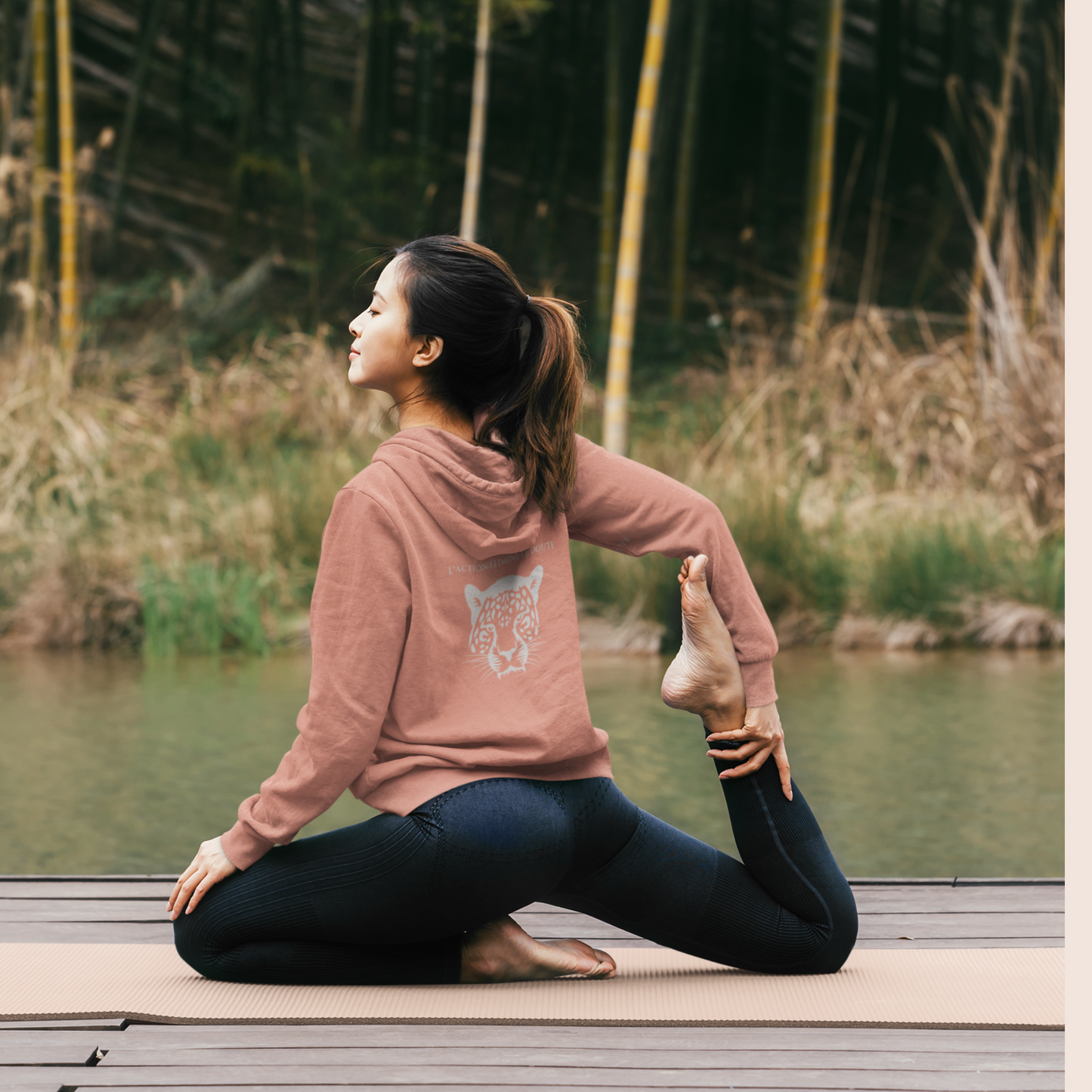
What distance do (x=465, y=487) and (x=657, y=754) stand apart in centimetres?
236

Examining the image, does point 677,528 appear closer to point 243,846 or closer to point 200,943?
point 243,846

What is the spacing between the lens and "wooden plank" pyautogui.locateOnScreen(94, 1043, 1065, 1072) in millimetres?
1182

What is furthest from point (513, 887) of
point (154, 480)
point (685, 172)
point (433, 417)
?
point (685, 172)

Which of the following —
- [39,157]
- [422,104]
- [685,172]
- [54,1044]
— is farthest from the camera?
A: [422,104]

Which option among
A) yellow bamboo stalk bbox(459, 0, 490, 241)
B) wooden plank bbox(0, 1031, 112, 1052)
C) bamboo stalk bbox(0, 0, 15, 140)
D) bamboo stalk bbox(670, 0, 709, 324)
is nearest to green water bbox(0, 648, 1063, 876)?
wooden plank bbox(0, 1031, 112, 1052)

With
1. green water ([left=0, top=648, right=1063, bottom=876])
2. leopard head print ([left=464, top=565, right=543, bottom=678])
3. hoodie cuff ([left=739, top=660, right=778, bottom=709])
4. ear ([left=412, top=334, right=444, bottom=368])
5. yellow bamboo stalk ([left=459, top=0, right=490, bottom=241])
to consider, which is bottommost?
green water ([left=0, top=648, right=1063, bottom=876])

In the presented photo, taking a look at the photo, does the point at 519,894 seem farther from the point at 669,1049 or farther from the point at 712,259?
the point at 712,259

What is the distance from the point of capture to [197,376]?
22.9ft

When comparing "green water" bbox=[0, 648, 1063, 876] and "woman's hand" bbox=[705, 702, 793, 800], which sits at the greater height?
"woman's hand" bbox=[705, 702, 793, 800]

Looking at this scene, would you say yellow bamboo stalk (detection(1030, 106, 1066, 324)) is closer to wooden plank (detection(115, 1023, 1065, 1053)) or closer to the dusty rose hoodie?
the dusty rose hoodie

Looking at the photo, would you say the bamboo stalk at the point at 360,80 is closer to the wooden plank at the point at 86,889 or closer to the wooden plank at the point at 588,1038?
the wooden plank at the point at 86,889

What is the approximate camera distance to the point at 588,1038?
1.26m

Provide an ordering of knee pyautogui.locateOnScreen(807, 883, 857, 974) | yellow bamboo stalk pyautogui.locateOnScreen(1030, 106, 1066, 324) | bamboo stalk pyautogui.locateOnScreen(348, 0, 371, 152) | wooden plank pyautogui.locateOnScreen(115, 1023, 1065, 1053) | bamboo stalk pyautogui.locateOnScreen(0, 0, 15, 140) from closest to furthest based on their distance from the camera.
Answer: wooden plank pyautogui.locateOnScreen(115, 1023, 1065, 1053) → knee pyautogui.locateOnScreen(807, 883, 857, 974) → yellow bamboo stalk pyautogui.locateOnScreen(1030, 106, 1066, 324) → bamboo stalk pyautogui.locateOnScreen(0, 0, 15, 140) → bamboo stalk pyautogui.locateOnScreen(348, 0, 371, 152)

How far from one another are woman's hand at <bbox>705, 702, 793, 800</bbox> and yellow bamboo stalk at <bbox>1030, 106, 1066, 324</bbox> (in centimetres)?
440
